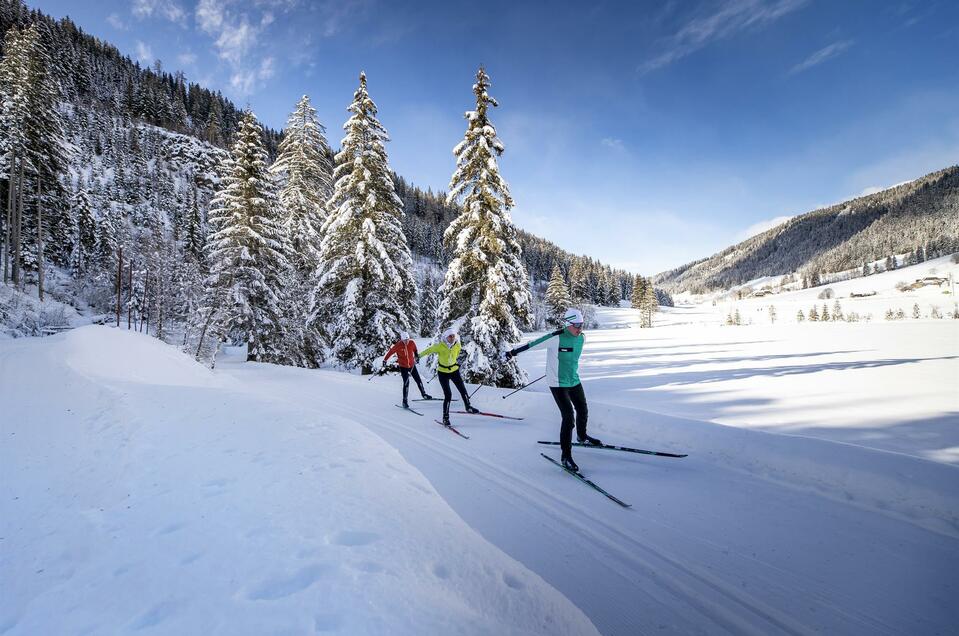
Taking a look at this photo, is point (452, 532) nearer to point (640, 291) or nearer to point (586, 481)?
point (586, 481)

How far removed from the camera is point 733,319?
238 feet

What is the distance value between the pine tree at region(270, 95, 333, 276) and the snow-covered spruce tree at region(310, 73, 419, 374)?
6050 millimetres

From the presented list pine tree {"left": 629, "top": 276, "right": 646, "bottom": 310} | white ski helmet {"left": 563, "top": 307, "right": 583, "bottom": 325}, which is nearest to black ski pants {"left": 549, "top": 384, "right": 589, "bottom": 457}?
white ski helmet {"left": 563, "top": 307, "right": 583, "bottom": 325}

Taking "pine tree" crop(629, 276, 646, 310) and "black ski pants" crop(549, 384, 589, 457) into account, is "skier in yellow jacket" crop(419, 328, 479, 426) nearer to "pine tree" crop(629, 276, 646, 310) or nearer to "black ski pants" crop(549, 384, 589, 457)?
"black ski pants" crop(549, 384, 589, 457)

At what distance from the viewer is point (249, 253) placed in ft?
61.5

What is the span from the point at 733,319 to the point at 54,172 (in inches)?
3780

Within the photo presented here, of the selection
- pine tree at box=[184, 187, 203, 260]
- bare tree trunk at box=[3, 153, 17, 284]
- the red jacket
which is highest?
pine tree at box=[184, 187, 203, 260]

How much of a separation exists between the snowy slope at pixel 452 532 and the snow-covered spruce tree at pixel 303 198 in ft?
51.1

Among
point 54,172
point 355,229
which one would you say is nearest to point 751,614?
point 355,229

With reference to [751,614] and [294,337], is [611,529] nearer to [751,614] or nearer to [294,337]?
[751,614]

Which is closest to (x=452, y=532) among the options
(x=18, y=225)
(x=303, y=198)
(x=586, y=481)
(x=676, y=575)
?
(x=676, y=575)

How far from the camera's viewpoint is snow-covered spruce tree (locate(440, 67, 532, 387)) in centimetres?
1373

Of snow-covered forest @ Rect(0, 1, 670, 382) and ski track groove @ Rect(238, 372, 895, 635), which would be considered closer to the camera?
ski track groove @ Rect(238, 372, 895, 635)

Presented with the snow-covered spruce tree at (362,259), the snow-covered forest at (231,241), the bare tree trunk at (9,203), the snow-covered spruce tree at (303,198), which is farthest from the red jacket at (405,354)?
the bare tree trunk at (9,203)
